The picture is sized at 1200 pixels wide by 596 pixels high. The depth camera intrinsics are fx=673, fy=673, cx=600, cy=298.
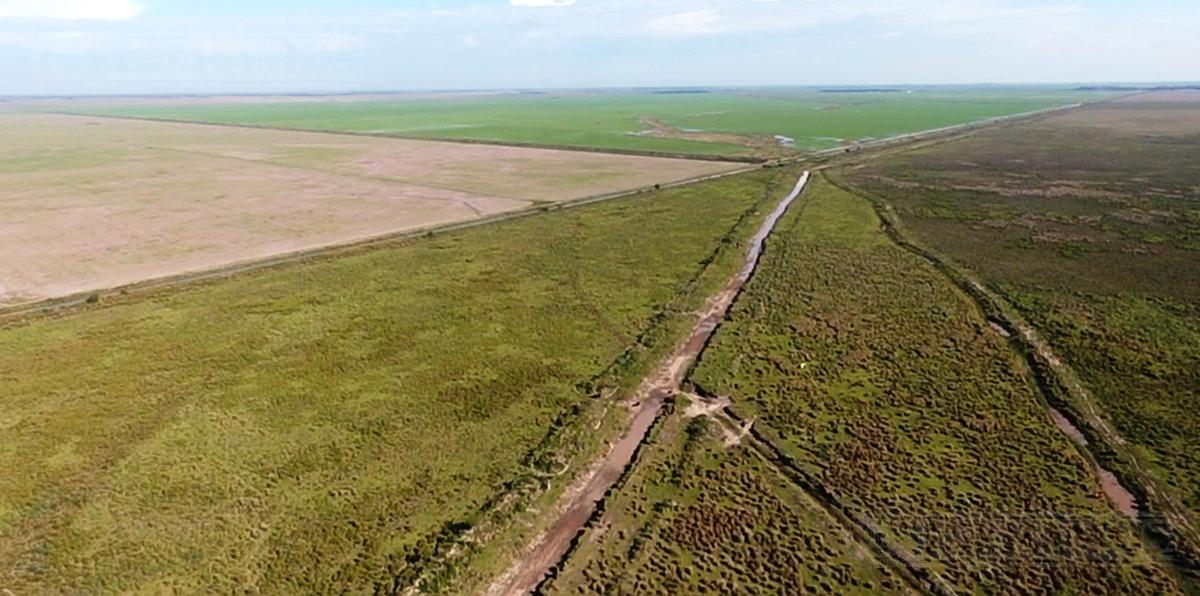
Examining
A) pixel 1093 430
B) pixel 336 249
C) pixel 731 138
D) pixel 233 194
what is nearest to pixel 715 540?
pixel 1093 430

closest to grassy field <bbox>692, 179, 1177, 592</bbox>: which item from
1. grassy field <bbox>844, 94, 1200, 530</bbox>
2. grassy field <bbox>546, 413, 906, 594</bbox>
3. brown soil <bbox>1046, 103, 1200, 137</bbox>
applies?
grassy field <bbox>546, 413, 906, 594</bbox>

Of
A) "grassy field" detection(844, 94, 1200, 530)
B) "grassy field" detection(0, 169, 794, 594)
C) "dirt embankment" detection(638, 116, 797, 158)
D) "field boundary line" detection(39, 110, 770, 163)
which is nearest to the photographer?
"grassy field" detection(0, 169, 794, 594)

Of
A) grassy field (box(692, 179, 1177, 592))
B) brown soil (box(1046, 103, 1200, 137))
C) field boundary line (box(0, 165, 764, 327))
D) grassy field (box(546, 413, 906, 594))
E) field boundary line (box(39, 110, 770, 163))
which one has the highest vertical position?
brown soil (box(1046, 103, 1200, 137))

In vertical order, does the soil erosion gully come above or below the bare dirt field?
below

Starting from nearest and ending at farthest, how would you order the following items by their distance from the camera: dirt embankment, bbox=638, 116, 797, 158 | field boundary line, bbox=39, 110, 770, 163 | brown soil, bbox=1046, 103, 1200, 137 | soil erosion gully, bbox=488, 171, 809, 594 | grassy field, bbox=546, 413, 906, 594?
grassy field, bbox=546, 413, 906, 594 < soil erosion gully, bbox=488, 171, 809, 594 < field boundary line, bbox=39, 110, 770, 163 < dirt embankment, bbox=638, 116, 797, 158 < brown soil, bbox=1046, 103, 1200, 137

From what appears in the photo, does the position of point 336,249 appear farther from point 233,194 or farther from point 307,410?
point 233,194

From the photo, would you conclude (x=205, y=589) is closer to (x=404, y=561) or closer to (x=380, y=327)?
(x=404, y=561)

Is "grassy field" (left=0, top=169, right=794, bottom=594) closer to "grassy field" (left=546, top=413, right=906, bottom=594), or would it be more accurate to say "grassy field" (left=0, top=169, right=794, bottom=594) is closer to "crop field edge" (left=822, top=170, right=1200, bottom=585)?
"grassy field" (left=546, top=413, right=906, bottom=594)
